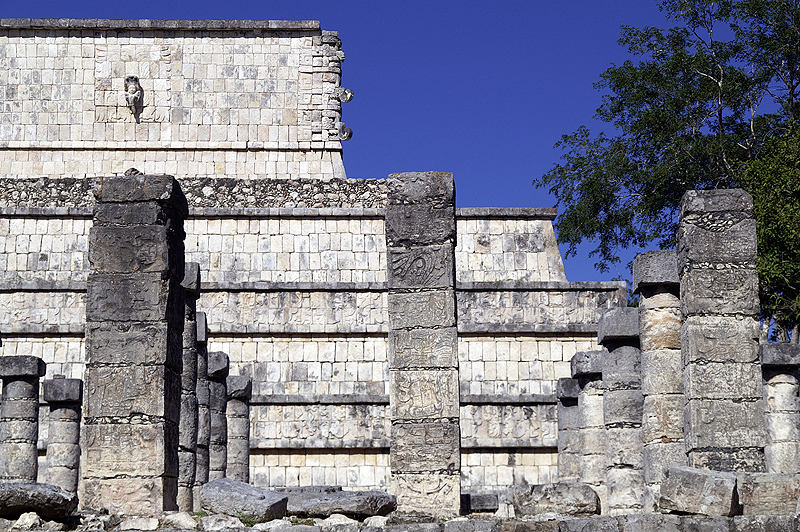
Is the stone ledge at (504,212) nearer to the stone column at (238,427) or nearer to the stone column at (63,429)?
the stone column at (238,427)

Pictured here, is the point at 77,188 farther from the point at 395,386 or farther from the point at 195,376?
the point at 395,386

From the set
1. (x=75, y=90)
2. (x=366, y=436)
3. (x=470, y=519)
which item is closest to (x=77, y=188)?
(x=75, y=90)

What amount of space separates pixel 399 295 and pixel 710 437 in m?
Result: 3.77

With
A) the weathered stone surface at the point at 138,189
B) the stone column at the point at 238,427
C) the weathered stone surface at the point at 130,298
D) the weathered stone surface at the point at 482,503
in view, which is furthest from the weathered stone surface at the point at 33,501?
the stone column at the point at 238,427

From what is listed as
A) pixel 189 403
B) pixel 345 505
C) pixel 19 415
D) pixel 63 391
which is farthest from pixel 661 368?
pixel 19 415

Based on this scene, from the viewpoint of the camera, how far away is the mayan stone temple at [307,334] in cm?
1235

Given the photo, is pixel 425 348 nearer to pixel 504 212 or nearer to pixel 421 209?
pixel 421 209

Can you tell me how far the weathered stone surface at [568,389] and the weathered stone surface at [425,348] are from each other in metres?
7.09

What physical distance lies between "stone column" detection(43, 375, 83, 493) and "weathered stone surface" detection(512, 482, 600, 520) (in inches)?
376

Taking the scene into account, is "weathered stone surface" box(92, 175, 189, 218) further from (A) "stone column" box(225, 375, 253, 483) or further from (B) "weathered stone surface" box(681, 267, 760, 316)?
(A) "stone column" box(225, 375, 253, 483)

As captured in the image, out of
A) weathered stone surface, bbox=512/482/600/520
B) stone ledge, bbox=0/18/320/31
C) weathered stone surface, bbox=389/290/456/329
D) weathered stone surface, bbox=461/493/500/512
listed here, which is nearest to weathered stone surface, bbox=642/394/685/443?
weathered stone surface, bbox=512/482/600/520

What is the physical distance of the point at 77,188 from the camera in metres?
27.1

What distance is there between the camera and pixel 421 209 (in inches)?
513

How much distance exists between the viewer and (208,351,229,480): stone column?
19594mm
